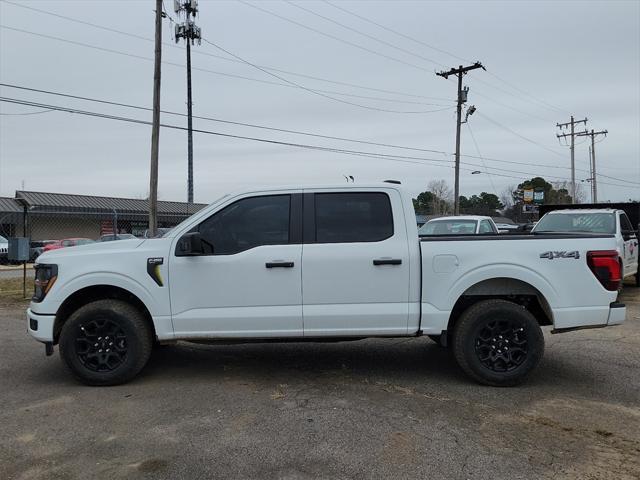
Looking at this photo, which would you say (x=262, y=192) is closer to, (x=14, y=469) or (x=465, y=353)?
(x=465, y=353)

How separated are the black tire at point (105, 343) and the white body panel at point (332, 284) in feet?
0.61

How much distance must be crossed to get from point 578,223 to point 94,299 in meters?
10.2

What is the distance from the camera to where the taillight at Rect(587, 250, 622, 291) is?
523 centimetres

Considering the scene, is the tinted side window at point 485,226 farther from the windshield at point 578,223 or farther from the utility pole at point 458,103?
the utility pole at point 458,103

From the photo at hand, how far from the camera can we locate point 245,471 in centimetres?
360

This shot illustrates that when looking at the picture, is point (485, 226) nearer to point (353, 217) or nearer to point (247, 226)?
point (353, 217)

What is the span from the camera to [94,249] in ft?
17.7

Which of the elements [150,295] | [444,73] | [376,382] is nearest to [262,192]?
[150,295]

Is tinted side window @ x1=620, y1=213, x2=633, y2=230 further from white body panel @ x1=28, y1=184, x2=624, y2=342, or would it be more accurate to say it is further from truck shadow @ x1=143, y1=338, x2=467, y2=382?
white body panel @ x1=28, y1=184, x2=624, y2=342

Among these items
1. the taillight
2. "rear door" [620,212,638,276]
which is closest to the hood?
the taillight

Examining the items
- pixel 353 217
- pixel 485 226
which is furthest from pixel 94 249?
pixel 485 226

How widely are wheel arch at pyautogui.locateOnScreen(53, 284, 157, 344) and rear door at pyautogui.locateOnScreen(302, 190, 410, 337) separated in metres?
1.64

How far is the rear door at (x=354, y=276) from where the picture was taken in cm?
518

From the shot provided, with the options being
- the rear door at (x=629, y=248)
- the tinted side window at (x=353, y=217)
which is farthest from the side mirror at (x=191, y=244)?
the rear door at (x=629, y=248)
